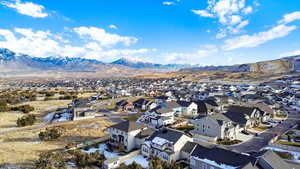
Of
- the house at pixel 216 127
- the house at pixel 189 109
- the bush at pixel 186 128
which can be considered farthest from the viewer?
the house at pixel 189 109

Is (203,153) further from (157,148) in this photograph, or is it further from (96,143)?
(96,143)

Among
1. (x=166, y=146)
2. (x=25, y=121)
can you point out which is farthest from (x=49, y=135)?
(x=166, y=146)

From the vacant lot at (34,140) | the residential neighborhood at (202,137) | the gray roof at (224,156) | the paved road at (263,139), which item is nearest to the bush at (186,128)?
the residential neighborhood at (202,137)

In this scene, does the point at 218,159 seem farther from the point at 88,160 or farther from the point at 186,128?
the point at 186,128

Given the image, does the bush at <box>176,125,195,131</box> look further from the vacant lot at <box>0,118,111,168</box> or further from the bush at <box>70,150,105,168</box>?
the bush at <box>70,150,105,168</box>

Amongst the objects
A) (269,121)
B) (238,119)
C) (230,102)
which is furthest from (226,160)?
(230,102)

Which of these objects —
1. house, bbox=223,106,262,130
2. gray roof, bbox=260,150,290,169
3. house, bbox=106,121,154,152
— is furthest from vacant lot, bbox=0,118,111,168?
gray roof, bbox=260,150,290,169

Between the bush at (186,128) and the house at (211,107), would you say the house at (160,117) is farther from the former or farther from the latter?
the house at (211,107)
